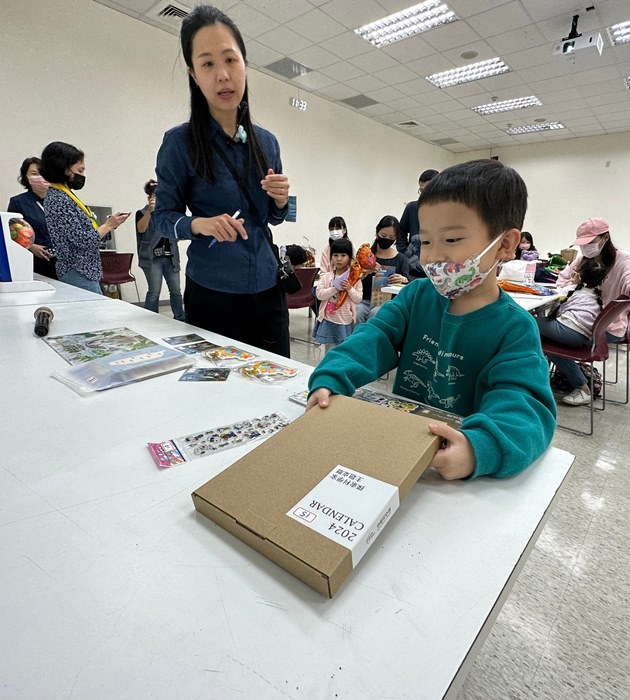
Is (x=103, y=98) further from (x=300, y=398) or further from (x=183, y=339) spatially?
A: (x=300, y=398)

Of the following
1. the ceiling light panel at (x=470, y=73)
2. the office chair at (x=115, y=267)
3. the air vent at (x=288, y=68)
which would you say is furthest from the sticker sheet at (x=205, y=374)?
the ceiling light panel at (x=470, y=73)

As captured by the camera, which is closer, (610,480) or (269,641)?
(269,641)

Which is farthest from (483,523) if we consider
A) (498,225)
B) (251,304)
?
(251,304)

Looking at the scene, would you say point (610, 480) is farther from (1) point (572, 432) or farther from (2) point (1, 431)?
(2) point (1, 431)

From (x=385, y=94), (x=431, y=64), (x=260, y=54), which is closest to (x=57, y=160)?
(x=260, y=54)

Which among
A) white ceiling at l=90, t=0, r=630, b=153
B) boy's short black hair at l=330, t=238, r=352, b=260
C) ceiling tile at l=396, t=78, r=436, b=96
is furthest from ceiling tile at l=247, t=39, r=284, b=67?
boy's short black hair at l=330, t=238, r=352, b=260

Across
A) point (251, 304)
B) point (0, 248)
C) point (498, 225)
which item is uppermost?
point (498, 225)

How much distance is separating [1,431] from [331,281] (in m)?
2.16

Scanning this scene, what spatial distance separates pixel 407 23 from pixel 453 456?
5.08 metres

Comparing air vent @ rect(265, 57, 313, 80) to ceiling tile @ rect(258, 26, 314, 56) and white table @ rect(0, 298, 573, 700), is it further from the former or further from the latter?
white table @ rect(0, 298, 573, 700)

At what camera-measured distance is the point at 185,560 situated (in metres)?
0.40

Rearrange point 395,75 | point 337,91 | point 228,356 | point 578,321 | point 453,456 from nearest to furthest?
1. point 453,456
2. point 228,356
3. point 578,321
4. point 395,75
5. point 337,91

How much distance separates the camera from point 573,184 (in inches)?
335

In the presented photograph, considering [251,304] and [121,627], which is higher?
[251,304]
